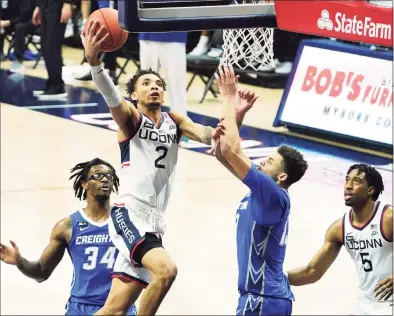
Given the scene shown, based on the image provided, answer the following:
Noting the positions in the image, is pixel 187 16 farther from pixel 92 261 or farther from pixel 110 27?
pixel 92 261

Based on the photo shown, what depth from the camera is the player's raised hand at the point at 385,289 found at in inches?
289

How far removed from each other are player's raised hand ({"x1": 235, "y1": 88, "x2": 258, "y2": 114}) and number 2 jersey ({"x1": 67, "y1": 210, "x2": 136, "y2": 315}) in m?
1.50

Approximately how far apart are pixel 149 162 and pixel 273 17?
1715mm

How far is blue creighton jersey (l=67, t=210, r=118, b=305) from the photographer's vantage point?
7.51m

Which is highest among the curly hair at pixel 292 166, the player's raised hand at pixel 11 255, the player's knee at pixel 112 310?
the curly hair at pixel 292 166

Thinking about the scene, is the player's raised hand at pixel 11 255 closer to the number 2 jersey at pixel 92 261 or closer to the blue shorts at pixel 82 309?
the number 2 jersey at pixel 92 261

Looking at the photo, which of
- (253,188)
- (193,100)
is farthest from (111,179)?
(193,100)

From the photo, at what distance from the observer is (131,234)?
22.9ft

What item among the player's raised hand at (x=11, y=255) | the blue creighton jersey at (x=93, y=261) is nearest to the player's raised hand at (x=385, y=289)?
the blue creighton jersey at (x=93, y=261)

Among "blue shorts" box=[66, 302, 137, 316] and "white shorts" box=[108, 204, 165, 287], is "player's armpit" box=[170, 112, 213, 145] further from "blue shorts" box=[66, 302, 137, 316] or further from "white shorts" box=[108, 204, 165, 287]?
"blue shorts" box=[66, 302, 137, 316]

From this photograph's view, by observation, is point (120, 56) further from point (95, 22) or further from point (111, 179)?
point (95, 22)

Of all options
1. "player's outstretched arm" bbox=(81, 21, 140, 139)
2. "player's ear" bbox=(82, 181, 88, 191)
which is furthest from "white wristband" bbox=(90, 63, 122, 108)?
"player's ear" bbox=(82, 181, 88, 191)

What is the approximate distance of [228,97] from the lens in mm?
6387

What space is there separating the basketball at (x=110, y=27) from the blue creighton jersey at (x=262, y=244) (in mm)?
1278
